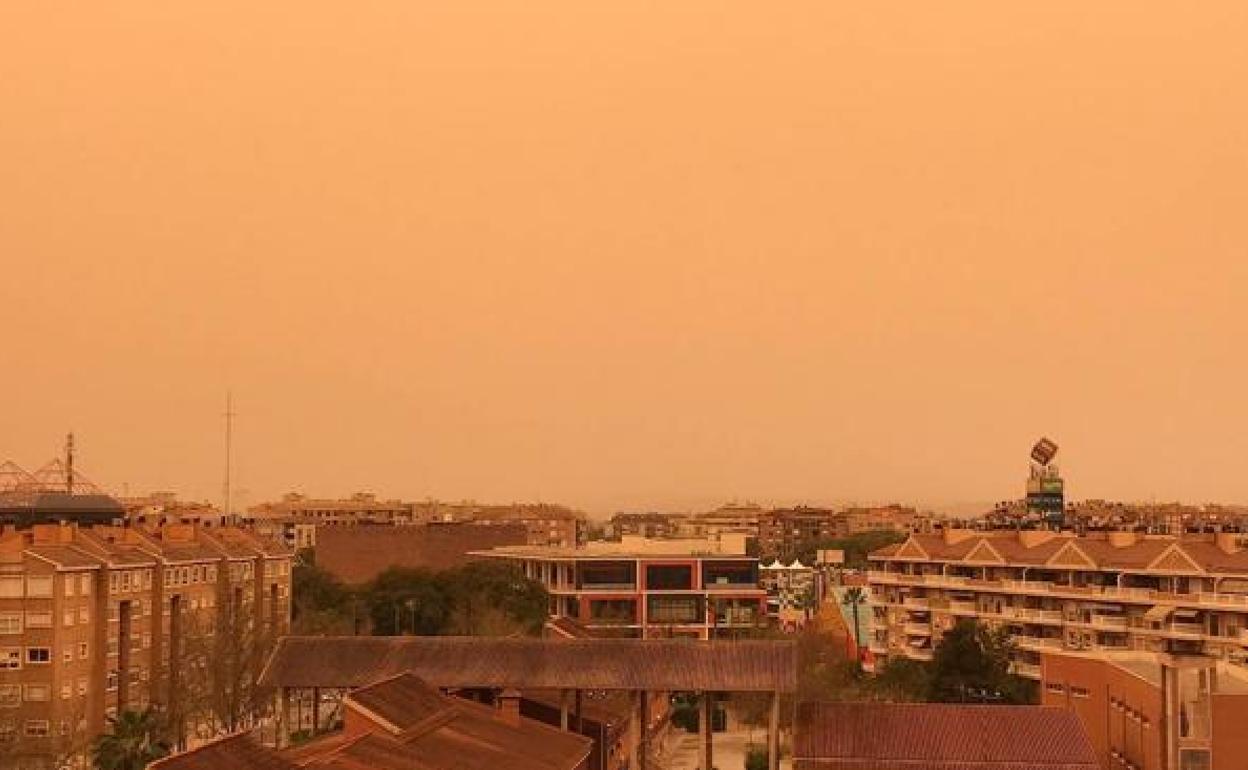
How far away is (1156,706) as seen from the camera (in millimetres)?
28078

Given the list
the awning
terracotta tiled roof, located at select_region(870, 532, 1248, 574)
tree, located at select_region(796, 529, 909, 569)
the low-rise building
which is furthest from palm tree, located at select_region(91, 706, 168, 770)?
tree, located at select_region(796, 529, 909, 569)

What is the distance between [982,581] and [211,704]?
981 inches

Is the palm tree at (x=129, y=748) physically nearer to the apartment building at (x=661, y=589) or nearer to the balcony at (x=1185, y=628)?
the balcony at (x=1185, y=628)

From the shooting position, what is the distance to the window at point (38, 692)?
1464 inches

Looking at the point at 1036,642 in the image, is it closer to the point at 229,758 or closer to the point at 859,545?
the point at 229,758

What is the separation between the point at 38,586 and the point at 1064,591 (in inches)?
1166

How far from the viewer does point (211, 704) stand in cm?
3919

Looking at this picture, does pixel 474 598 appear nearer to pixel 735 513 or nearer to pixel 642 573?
pixel 642 573

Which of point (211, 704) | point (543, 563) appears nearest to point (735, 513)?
point (543, 563)

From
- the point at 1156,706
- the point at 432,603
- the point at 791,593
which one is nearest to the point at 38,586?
the point at 432,603

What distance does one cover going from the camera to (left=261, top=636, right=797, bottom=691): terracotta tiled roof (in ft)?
97.8

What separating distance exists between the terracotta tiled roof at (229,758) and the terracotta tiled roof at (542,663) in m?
10.8

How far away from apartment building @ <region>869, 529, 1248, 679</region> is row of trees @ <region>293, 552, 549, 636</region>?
13109 mm

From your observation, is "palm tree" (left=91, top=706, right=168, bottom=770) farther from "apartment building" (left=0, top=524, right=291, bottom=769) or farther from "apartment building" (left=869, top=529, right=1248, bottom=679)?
"apartment building" (left=869, top=529, right=1248, bottom=679)
